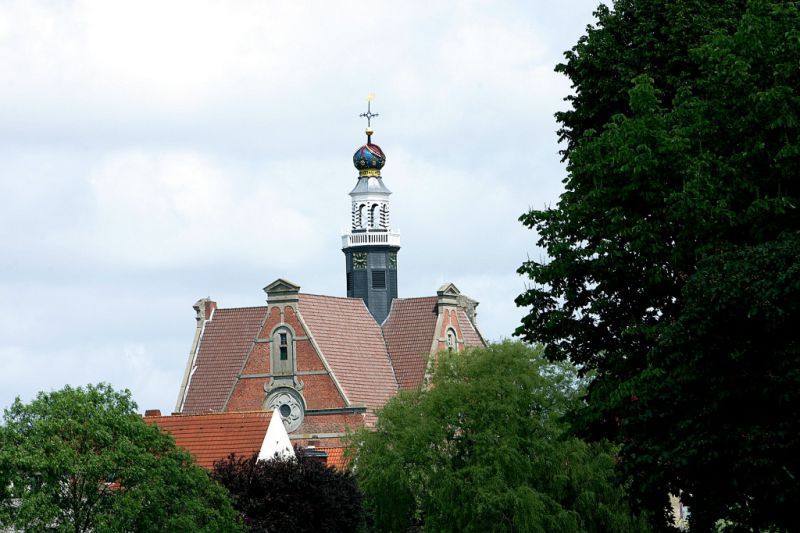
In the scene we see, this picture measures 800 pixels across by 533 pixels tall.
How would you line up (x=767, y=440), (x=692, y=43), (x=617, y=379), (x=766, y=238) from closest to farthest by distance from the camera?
(x=767, y=440), (x=766, y=238), (x=617, y=379), (x=692, y=43)

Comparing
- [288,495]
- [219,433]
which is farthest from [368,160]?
[288,495]

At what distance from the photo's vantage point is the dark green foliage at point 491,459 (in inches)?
2397

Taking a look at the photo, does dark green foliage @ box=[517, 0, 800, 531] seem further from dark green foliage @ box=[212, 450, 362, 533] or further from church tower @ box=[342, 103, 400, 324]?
church tower @ box=[342, 103, 400, 324]

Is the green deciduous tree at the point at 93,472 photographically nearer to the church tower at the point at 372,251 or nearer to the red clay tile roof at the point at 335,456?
the red clay tile roof at the point at 335,456

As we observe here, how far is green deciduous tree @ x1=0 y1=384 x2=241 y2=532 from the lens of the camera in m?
48.2

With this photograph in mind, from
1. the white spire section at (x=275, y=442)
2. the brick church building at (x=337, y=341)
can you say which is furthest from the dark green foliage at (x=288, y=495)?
the brick church building at (x=337, y=341)

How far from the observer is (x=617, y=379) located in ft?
139

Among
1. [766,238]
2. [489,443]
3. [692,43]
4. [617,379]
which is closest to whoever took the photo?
[766,238]

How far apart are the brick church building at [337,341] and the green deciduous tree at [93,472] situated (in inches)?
1694

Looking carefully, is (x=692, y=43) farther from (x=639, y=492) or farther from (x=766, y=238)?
(x=639, y=492)

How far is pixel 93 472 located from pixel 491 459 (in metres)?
17.1

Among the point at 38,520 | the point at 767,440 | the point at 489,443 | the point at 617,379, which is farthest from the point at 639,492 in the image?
the point at 489,443

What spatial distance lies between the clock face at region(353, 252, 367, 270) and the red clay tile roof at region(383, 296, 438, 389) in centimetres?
272

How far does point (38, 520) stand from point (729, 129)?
793 inches
